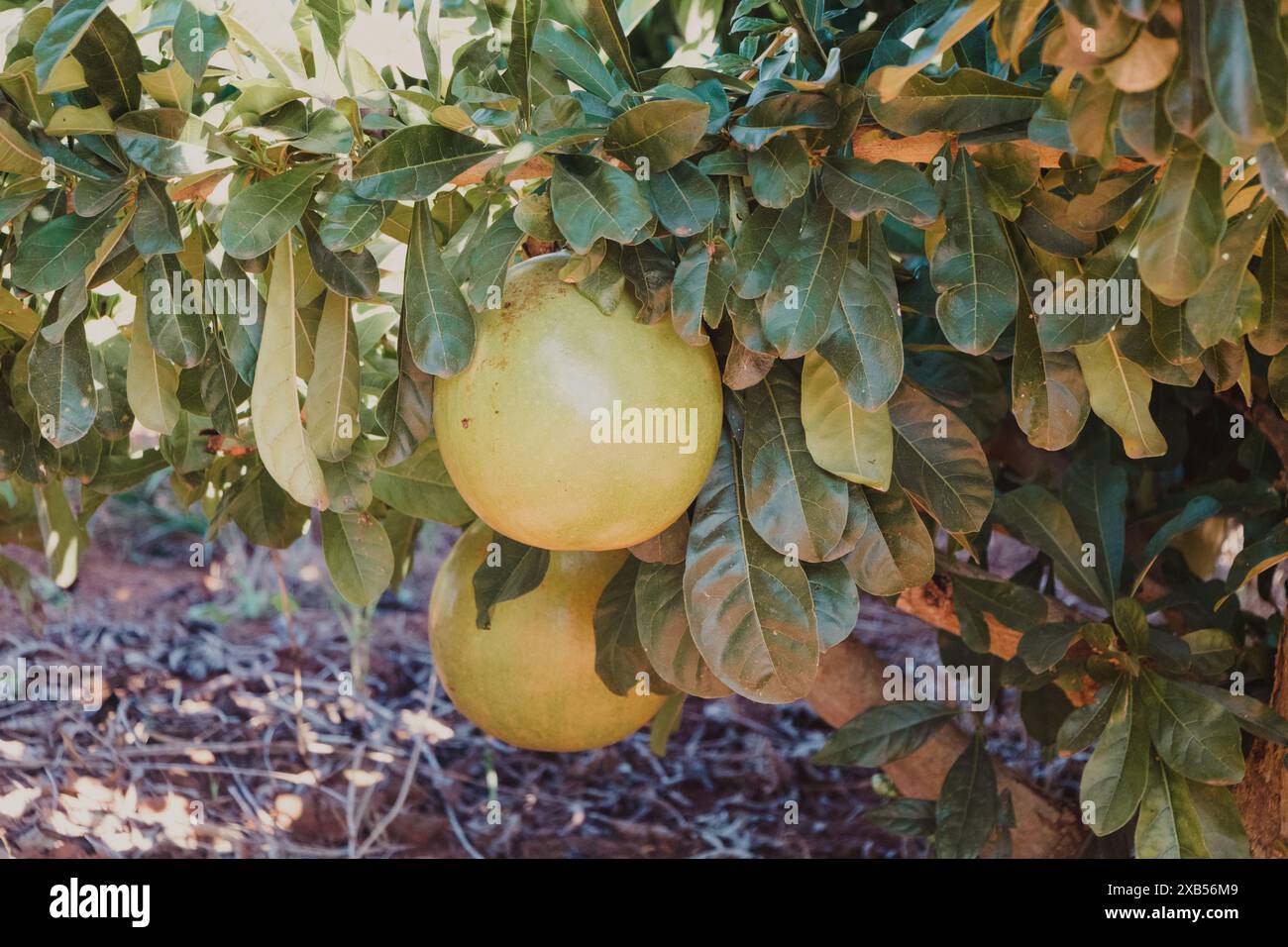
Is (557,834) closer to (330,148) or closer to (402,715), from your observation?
(402,715)

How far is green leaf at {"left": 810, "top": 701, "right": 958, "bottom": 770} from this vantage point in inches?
62.9

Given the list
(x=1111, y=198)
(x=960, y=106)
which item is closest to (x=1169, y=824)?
(x=1111, y=198)

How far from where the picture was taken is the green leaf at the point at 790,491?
3.51 ft

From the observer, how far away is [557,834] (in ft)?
8.52

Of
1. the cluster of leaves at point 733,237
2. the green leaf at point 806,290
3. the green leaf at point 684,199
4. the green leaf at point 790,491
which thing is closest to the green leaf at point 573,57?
the cluster of leaves at point 733,237

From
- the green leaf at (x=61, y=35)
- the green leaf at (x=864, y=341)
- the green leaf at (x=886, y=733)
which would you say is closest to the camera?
the green leaf at (x=61, y=35)

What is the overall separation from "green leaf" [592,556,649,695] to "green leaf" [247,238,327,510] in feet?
1.47

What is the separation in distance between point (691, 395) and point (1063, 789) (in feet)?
6.60

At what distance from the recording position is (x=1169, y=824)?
125cm

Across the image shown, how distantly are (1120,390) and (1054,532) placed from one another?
49 cm

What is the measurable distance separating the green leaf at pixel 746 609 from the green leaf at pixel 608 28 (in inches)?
16.0

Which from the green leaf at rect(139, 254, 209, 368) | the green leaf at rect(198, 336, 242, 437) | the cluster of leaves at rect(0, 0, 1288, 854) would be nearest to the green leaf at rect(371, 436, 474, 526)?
the cluster of leaves at rect(0, 0, 1288, 854)

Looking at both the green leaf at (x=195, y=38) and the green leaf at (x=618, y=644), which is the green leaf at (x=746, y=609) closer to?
the green leaf at (x=618, y=644)
